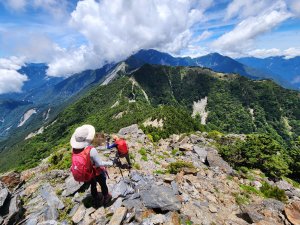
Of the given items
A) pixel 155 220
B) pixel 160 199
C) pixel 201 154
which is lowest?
pixel 201 154

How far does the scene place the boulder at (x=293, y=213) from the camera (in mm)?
14072

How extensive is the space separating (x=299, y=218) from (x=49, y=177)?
1694 cm

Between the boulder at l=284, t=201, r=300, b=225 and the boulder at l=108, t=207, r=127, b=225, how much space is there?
31.8ft

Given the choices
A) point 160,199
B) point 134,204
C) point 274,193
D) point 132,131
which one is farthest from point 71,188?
point 132,131

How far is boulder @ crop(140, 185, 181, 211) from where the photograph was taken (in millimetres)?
12539

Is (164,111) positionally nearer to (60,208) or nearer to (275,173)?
(275,173)

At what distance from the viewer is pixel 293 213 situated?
14.6 m

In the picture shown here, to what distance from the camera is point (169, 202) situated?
1290 centimetres

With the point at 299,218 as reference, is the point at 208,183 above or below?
above

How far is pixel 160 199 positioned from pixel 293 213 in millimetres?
8184

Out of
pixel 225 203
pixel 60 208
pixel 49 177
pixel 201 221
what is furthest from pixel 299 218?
pixel 49 177

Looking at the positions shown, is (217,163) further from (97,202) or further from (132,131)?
(132,131)

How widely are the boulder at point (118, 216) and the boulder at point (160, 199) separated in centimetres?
151

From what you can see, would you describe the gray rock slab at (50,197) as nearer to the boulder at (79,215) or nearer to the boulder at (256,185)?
the boulder at (79,215)
